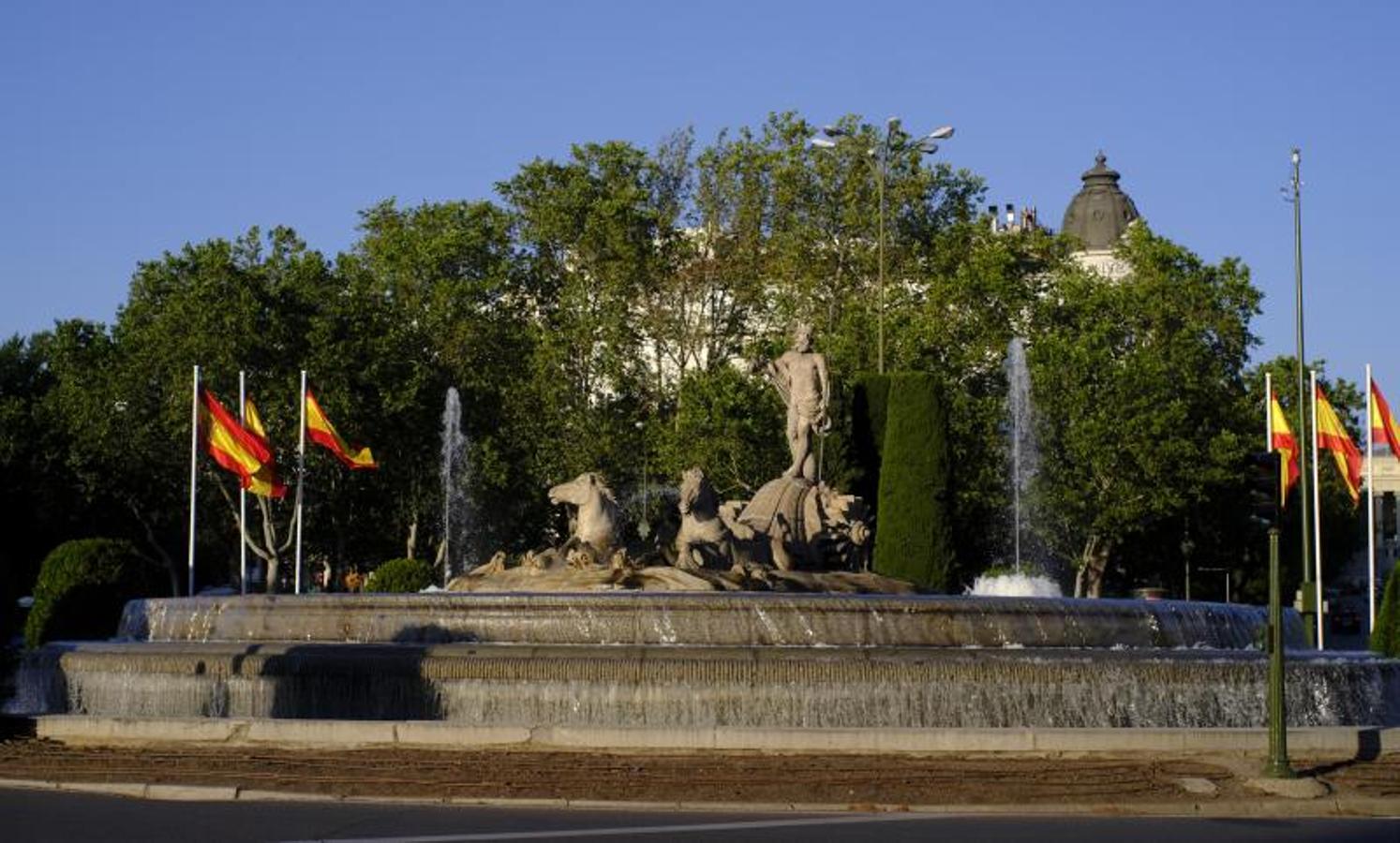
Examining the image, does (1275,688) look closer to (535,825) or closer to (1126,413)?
(535,825)

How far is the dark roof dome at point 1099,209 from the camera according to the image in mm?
130750

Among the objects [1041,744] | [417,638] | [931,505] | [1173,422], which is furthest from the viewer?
[1173,422]

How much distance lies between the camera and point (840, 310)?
205 feet

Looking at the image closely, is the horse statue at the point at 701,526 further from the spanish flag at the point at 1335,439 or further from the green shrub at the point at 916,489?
the spanish flag at the point at 1335,439

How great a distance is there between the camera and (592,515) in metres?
30.6

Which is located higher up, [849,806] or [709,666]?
[709,666]

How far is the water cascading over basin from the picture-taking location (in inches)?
866

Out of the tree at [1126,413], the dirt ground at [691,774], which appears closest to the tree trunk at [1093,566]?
the tree at [1126,413]

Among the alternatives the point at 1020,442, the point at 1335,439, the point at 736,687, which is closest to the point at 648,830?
the point at 736,687

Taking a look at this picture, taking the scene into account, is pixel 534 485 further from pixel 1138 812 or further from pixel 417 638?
pixel 1138 812

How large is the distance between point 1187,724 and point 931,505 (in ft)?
66.7

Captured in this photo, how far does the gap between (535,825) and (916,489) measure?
27793 millimetres

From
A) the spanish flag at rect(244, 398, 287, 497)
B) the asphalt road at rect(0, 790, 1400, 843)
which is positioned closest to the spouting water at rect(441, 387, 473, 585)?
the spanish flag at rect(244, 398, 287, 497)

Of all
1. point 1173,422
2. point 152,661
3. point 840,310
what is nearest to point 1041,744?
point 152,661
